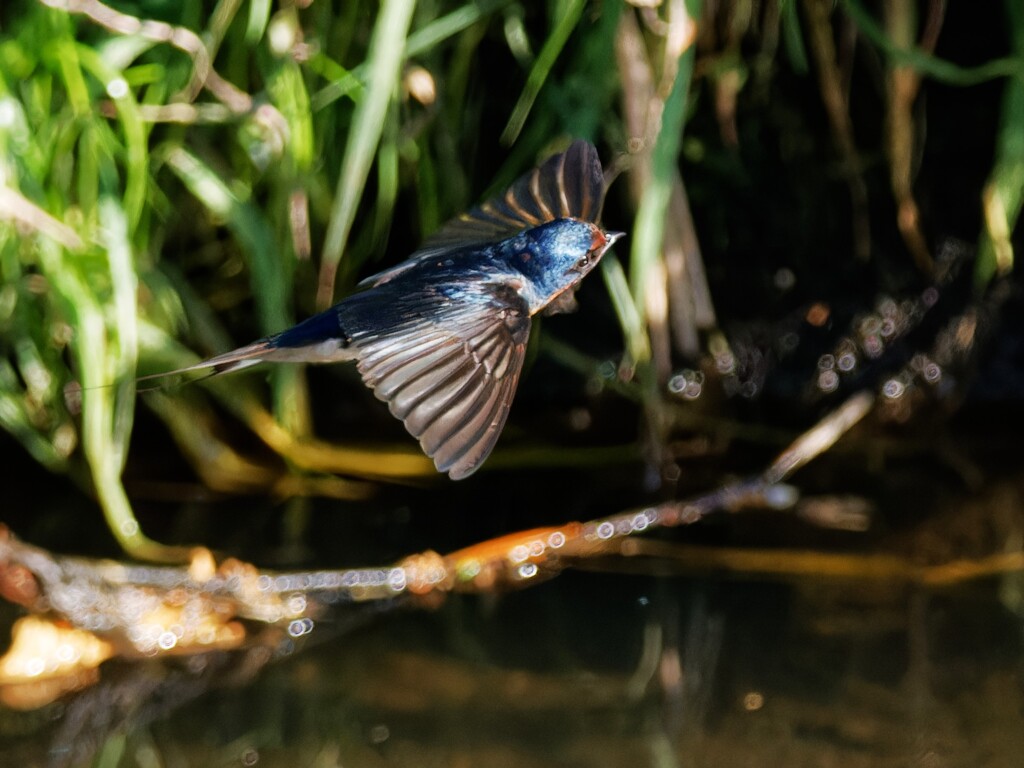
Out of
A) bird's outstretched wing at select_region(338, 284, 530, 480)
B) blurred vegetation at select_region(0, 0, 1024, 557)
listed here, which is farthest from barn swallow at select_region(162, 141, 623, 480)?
blurred vegetation at select_region(0, 0, 1024, 557)

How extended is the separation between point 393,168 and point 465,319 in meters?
0.67

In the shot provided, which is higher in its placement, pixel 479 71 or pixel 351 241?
pixel 479 71

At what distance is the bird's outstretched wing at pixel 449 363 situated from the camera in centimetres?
107

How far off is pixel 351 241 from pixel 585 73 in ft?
1.65

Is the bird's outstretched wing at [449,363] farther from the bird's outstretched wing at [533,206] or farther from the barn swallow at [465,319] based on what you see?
the bird's outstretched wing at [533,206]

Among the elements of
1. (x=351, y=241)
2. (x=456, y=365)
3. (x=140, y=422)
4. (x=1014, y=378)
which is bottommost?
(x=140, y=422)

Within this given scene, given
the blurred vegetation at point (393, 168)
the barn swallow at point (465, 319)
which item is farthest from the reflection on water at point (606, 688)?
the barn swallow at point (465, 319)

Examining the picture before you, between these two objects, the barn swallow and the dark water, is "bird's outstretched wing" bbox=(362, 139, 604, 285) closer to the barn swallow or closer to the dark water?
the barn swallow

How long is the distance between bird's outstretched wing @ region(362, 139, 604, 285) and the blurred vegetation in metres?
0.14

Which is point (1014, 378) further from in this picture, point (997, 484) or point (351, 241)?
point (351, 241)

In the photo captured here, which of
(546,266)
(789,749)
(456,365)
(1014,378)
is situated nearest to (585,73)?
(546,266)

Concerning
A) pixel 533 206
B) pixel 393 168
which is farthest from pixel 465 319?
pixel 393 168

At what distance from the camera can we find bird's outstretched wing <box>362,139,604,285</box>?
59.8 inches

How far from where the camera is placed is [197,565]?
1.89m
